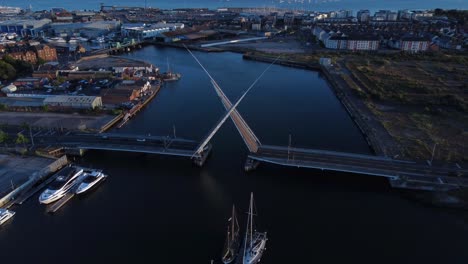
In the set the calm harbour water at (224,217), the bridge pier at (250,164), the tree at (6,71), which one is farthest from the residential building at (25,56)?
the bridge pier at (250,164)

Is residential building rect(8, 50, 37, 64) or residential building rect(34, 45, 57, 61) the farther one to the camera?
residential building rect(34, 45, 57, 61)

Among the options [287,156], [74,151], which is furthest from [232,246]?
[74,151]

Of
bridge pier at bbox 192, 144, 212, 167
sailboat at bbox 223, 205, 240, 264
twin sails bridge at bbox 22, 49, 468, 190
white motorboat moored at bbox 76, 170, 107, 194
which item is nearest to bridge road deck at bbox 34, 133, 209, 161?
twin sails bridge at bbox 22, 49, 468, 190

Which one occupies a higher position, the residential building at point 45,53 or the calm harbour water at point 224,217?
the residential building at point 45,53

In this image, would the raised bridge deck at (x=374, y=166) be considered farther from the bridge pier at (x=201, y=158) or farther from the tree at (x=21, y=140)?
the tree at (x=21, y=140)

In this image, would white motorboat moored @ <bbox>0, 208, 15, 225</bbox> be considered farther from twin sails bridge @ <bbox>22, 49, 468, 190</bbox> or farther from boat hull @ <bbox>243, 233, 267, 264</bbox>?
boat hull @ <bbox>243, 233, 267, 264</bbox>

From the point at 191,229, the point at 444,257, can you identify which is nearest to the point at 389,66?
the point at 444,257
